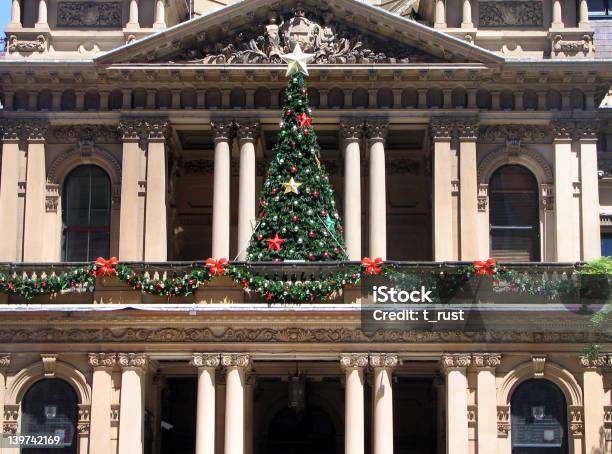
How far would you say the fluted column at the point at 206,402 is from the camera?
130 feet

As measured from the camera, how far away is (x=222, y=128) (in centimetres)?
4569

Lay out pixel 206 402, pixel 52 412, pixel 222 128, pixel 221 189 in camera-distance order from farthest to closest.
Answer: pixel 222 128
pixel 221 189
pixel 52 412
pixel 206 402

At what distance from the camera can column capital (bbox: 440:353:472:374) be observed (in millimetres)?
40156

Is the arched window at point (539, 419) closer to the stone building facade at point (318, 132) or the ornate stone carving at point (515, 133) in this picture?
the stone building facade at point (318, 132)

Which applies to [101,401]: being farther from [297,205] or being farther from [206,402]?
[297,205]

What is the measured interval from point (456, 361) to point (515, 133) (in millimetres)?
9327

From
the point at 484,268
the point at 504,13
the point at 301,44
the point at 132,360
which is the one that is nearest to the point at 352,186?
the point at 301,44

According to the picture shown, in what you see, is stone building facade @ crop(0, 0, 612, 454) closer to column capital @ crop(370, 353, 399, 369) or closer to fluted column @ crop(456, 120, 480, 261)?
fluted column @ crop(456, 120, 480, 261)

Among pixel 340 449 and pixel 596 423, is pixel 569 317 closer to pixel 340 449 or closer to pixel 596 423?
pixel 596 423

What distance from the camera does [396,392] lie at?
47406 mm

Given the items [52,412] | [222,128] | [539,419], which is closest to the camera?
[539,419]

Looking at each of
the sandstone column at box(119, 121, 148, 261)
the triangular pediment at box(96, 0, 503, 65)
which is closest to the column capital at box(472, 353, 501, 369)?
the triangular pediment at box(96, 0, 503, 65)

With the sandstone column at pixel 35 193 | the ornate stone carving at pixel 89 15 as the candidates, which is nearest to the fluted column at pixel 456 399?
the sandstone column at pixel 35 193

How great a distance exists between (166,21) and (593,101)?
1424cm
